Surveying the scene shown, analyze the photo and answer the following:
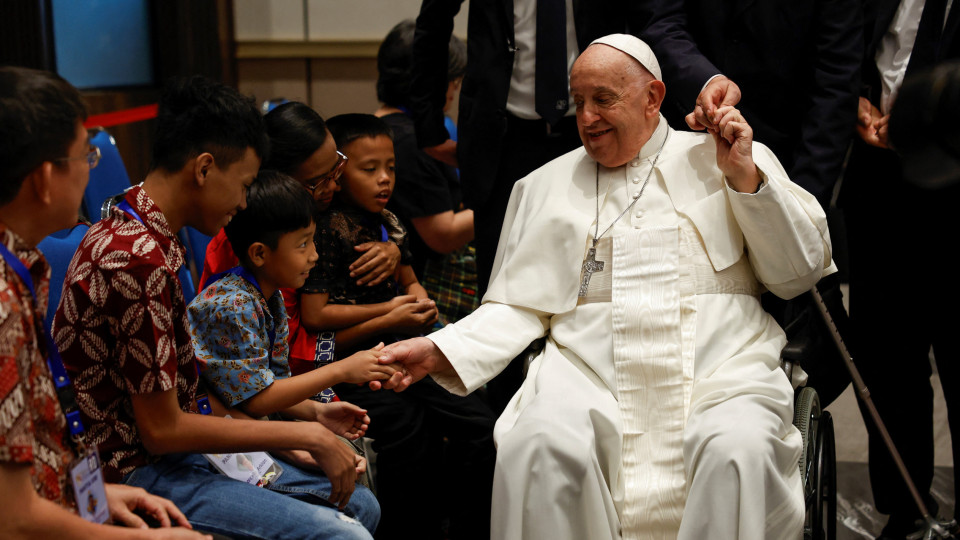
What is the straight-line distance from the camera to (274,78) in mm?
6777

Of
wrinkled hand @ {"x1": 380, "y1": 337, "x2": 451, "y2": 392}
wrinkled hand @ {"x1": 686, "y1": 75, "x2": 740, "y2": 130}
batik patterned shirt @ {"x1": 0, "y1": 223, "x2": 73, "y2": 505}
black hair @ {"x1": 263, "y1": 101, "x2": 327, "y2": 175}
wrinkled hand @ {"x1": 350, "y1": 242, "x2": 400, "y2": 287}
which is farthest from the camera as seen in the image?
wrinkled hand @ {"x1": 350, "y1": 242, "x2": 400, "y2": 287}

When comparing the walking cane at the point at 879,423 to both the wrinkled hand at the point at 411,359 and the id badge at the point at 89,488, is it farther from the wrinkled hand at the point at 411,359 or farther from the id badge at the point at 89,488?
the id badge at the point at 89,488

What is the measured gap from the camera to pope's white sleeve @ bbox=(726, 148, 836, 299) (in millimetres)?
2531

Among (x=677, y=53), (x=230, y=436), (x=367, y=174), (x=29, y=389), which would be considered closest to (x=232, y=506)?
(x=230, y=436)

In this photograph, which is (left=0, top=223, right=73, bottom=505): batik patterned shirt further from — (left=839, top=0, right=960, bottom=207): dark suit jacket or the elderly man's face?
(left=839, top=0, right=960, bottom=207): dark suit jacket

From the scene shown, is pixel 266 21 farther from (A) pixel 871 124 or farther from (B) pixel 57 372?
(B) pixel 57 372

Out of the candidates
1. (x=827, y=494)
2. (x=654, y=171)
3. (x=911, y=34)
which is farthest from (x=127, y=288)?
(x=911, y=34)

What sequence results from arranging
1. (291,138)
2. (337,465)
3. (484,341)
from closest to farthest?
(337,465) < (484,341) < (291,138)

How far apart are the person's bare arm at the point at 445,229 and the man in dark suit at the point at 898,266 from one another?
131 cm

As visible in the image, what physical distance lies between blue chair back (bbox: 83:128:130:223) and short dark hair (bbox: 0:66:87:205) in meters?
1.42

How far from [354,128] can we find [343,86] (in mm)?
3778

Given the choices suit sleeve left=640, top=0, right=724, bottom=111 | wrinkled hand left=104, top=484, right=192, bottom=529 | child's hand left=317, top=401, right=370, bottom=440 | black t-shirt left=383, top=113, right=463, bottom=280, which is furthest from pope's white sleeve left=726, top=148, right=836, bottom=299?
wrinkled hand left=104, top=484, right=192, bottom=529

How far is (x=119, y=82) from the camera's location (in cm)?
564

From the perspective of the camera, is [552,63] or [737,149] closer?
[737,149]
